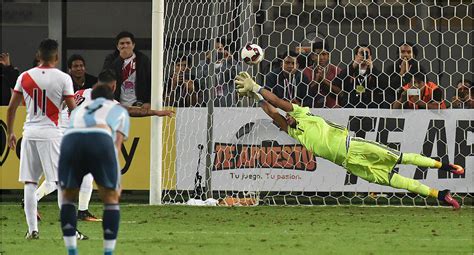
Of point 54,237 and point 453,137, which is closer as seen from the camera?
point 54,237

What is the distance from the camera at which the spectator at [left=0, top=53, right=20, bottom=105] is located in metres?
Result: 18.1

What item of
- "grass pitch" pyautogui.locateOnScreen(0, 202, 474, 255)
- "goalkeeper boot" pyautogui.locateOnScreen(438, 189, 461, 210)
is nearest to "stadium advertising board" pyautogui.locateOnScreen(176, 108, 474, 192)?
"grass pitch" pyautogui.locateOnScreen(0, 202, 474, 255)

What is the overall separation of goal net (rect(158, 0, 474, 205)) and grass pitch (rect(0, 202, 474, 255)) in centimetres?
84

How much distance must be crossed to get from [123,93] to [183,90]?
1304 mm

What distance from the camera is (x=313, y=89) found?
57.6 ft

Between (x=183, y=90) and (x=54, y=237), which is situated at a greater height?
(x=183, y=90)

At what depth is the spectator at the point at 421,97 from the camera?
17.2 m

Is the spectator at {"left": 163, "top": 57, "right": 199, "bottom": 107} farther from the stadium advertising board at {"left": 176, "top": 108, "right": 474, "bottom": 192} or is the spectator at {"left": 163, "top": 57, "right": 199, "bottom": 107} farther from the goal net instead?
the stadium advertising board at {"left": 176, "top": 108, "right": 474, "bottom": 192}

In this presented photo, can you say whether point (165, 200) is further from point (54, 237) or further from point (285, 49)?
point (54, 237)

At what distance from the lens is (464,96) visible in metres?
17.7

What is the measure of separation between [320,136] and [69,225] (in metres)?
6.29

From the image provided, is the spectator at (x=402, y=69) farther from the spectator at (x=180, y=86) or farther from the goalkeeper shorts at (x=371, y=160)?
the spectator at (x=180, y=86)

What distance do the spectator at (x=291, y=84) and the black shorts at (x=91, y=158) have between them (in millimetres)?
8380

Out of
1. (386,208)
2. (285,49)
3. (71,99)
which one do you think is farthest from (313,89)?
(71,99)
